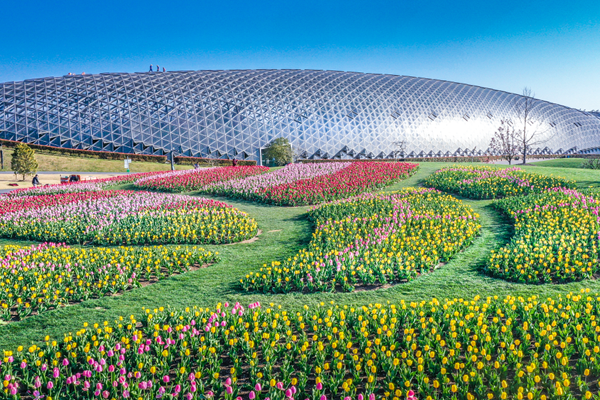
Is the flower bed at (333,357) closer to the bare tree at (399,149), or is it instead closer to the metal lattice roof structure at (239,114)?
the metal lattice roof structure at (239,114)

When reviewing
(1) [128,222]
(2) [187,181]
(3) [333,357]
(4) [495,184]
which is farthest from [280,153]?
(3) [333,357]

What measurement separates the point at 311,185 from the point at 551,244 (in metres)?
10.8

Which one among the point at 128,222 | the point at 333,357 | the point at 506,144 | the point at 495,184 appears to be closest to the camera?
the point at 333,357

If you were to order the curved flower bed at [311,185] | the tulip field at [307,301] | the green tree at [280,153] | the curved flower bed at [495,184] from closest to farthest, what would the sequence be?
the tulip field at [307,301]
the curved flower bed at [495,184]
the curved flower bed at [311,185]
the green tree at [280,153]

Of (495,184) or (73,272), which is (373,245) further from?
(495,184)

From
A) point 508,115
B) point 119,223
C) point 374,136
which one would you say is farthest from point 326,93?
point 119,223

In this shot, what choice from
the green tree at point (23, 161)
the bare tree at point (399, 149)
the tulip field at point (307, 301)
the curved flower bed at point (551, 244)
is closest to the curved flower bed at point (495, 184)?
the tulip field at point (307, 301)

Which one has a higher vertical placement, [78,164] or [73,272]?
[78,164]

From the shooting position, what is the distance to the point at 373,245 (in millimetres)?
8617

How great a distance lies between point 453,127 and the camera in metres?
64.1

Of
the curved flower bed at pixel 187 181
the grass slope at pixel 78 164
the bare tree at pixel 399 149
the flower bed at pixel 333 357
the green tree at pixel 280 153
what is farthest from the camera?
the bare tree at pixel 399 149

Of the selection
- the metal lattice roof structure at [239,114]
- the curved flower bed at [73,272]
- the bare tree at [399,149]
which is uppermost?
the metal lattice roof structure at [239,114]

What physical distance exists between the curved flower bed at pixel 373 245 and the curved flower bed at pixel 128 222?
9.87ft

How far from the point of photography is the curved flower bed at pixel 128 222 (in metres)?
10.7
